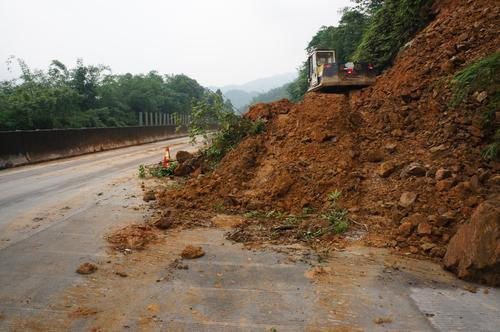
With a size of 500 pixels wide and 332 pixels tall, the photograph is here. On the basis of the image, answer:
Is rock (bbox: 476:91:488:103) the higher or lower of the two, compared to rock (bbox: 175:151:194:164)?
higher

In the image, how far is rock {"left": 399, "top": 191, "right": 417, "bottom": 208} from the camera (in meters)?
5.23

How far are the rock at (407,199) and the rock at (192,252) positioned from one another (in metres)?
2.86

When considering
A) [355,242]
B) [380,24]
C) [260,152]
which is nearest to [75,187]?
[260,152]

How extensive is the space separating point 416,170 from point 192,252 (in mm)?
3595

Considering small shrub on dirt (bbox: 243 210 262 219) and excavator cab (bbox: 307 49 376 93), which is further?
excavator cab (bbox: 307 49 376 93)

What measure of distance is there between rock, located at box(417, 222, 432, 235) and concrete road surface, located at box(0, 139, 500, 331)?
1.75ft

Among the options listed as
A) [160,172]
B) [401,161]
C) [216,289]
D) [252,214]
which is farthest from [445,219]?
[160,172]

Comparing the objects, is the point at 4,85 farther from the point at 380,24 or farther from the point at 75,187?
the point at 380,24

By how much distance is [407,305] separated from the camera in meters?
3.39

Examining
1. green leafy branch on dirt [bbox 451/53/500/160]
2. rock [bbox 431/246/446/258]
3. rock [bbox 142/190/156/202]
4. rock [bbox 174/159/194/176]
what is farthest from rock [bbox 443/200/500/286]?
rock [bbox 174/159/194/176]

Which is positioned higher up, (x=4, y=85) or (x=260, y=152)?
(x=4, y=85)

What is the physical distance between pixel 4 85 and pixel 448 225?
2772 cm

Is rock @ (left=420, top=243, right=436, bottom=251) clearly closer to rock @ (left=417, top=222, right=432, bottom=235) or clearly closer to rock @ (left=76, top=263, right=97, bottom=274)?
rock @ (left=417, top=222, right=432, bottom=235)

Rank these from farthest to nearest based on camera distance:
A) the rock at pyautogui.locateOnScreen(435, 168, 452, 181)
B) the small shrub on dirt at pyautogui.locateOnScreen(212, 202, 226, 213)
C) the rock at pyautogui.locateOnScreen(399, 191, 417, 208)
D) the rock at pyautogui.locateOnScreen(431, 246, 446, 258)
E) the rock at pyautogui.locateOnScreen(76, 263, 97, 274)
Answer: the small shrub on dirt at pyautogui.locateOnScreen(212, 202, 226, 213), the rock at pyautogui.locateOnScreen(435, 168, 452, 181), the rock at pyautogui.locateOnScreen(399, 191, 417, 208), the rock at pyautogui.locateOnScreen(431, 246, 446, 258), the rock at pyautogui.locateOnScreen(76, 263, 97, 274)
